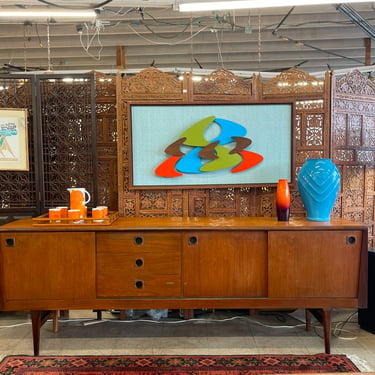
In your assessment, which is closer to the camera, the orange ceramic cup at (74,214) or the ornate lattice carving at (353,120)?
the orange ceramic cup at (74,214)

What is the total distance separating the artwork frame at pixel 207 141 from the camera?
274 cm

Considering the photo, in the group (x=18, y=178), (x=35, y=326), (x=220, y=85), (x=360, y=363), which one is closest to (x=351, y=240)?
(x=360, y=363)

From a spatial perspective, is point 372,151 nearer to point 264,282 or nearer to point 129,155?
point 264,282

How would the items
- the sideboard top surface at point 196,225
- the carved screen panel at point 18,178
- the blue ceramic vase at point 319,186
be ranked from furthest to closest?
the carved screen panel at point 18,178
the blue ceramic vase at point 319,186
the sideboard top surface at point 196,225

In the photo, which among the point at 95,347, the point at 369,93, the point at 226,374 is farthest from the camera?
the point at 369,93

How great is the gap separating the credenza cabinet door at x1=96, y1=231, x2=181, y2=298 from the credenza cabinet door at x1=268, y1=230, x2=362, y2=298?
71 cm

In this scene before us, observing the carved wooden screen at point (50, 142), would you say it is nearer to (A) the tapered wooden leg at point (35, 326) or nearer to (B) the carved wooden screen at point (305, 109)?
(A) the tapered wooden leg at point (35, 326)

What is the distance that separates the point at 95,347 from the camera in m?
2.53

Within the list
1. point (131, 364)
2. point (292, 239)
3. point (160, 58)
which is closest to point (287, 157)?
point (292, 239)

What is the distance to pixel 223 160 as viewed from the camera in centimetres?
275

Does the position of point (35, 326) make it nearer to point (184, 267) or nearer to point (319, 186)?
point (184, 267)

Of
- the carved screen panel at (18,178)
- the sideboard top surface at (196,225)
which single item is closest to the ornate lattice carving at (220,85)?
the sideboard top surface at (196,225)

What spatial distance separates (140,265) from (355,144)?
218 cm

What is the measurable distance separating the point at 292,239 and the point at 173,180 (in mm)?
1070
